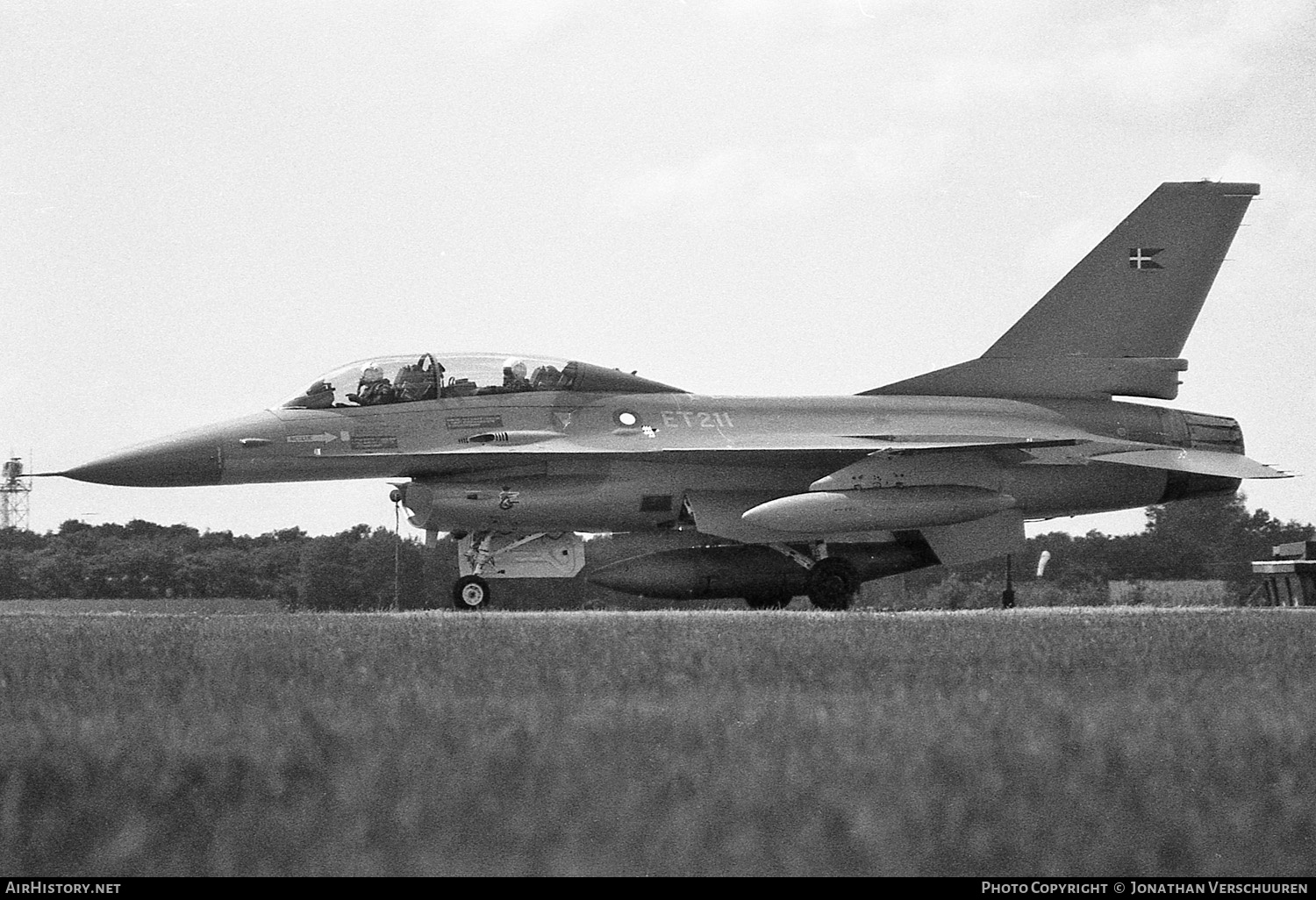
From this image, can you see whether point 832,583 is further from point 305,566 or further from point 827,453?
point 305,566

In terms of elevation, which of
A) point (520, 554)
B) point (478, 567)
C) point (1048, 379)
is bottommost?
point (478, 567)

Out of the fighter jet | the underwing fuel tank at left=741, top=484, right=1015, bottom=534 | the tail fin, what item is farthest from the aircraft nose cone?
the tail fin

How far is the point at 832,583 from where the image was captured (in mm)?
17531

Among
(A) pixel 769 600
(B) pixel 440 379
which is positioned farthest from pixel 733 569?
(B) pixel 440 379

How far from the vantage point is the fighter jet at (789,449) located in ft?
53.9

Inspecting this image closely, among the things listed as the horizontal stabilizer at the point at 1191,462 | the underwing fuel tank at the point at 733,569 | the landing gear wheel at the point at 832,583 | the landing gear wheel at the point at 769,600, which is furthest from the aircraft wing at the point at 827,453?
the landing gear wheel at the point at 769,600

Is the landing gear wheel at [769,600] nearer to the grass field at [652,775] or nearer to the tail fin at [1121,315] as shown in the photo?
the tail fin at [1121,315]

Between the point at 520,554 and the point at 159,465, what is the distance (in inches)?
155

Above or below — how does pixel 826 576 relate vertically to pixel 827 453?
below

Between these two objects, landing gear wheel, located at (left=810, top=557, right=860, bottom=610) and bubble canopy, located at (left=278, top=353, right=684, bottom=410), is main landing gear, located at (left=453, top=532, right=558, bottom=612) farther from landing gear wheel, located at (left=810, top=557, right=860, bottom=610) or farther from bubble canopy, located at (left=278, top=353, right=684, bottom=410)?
landing gear wheel, located at (left=810, top=557, right=860, bottom=610)

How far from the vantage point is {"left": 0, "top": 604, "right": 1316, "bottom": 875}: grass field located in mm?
3590

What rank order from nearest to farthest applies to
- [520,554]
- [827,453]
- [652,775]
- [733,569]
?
1. [652,775]
2. [520,554]
3. [827,453]
4. [733,569]

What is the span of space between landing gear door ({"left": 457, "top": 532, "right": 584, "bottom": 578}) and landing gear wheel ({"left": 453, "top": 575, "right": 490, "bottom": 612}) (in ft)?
0.41

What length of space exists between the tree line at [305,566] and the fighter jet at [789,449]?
1246mm
